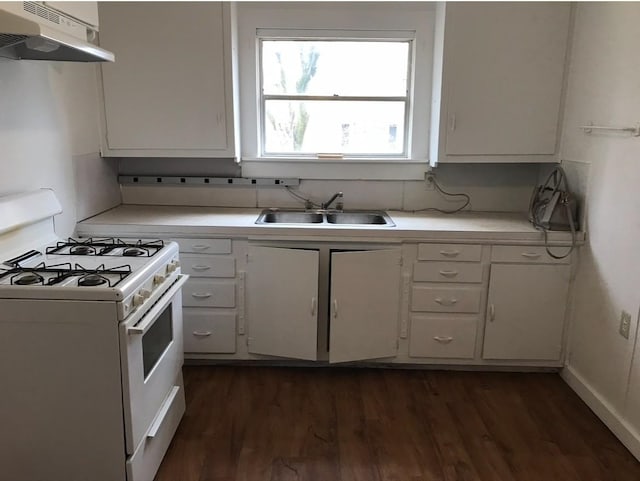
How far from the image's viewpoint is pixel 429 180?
11.2 ft

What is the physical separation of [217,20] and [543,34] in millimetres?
1885

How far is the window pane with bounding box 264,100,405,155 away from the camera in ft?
11.1

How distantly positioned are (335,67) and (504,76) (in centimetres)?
105

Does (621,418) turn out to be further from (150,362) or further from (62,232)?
(62,232)

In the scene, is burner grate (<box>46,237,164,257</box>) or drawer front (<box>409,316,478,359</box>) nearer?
burner grate (<box>46,237,164,257</box>)

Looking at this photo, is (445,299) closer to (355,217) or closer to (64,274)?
(355,217)

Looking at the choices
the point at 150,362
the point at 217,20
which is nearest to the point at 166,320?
→ the point at 150,362

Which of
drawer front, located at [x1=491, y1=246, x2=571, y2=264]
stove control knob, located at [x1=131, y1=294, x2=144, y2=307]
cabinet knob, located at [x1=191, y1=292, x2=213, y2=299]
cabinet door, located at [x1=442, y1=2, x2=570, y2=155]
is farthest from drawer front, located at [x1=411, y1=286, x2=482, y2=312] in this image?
stove control knob, located at [x1=131, y1=294, x2=144, y2=307]

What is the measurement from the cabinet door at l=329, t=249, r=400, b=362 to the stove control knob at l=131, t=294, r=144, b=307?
1197mm

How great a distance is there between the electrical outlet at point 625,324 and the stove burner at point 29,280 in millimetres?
2555

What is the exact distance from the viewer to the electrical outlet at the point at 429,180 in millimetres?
3398

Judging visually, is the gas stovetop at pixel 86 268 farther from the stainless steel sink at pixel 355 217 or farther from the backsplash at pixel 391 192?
the stainless steel sink at pixel 355 217

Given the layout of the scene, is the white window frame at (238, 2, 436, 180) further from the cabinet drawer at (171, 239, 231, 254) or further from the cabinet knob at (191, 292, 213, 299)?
the cabinet knob at (191, 292, 213, 299)

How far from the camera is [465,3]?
9.55 ft
